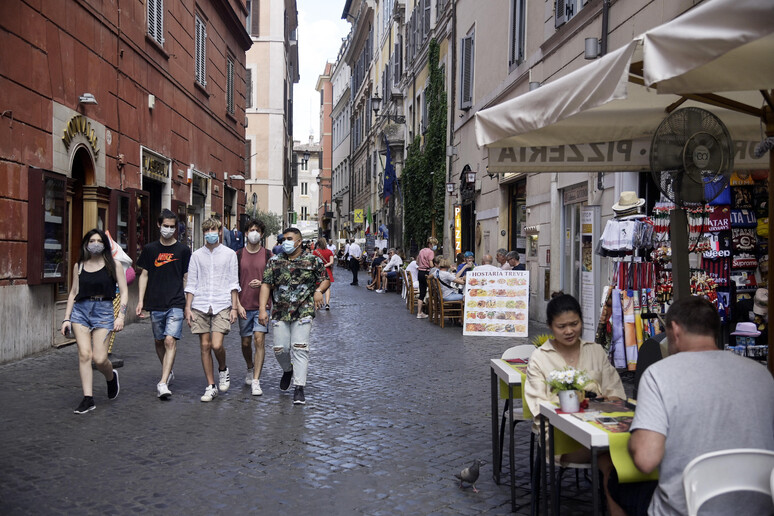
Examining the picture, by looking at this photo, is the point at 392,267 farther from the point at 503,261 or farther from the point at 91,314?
the point at 91,314

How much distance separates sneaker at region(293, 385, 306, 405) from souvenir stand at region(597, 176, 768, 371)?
3242 millimetres

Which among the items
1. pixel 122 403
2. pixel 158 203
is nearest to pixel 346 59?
pixel 158 203

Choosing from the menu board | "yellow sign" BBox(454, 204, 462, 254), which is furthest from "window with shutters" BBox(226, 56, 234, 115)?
the menu board

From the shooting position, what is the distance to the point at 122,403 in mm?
7836

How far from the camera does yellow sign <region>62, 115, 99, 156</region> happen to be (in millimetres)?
11799

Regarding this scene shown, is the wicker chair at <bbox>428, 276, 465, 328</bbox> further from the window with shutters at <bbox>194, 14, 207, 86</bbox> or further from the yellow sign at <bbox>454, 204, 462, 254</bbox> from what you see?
the window with shutters at <bbox>194, 14, 207, 86</bbox>

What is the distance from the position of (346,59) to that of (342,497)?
188 ft

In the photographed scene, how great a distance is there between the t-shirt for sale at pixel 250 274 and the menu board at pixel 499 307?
603 cm

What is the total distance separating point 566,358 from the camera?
470cm

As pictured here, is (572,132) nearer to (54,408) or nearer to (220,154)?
(54,408)

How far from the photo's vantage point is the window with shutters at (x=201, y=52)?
2114cm

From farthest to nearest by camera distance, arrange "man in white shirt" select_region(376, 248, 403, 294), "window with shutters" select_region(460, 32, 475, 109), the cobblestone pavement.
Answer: "man in white shirt" select_region(376, 248, 403, 294), "window with shutters" select_region(460, 32, 475, 109), the cobblestone pavement

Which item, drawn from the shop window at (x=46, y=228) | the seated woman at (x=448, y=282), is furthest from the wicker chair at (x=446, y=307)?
the shop window at (x=46, y=228)

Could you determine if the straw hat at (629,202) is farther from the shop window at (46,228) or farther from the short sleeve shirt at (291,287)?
the shop window at (46,228)
